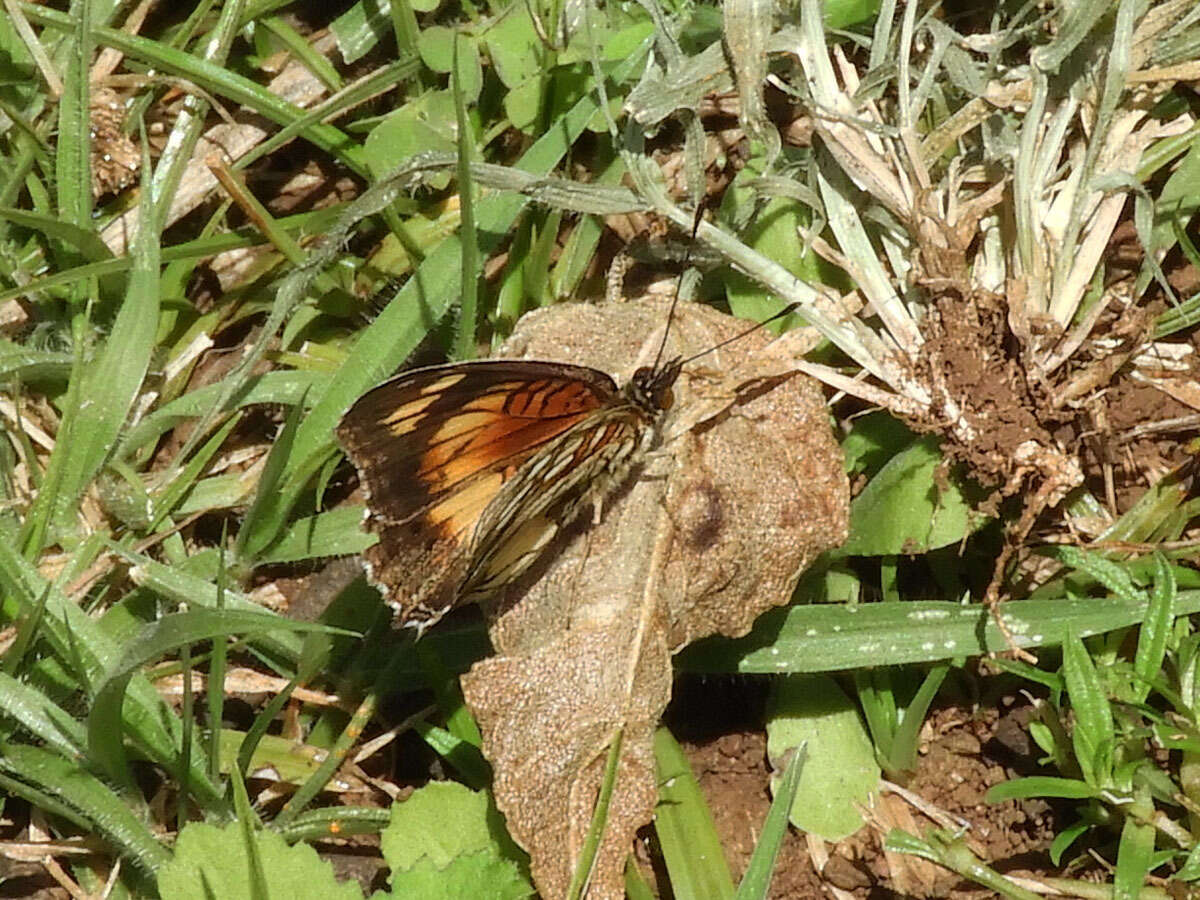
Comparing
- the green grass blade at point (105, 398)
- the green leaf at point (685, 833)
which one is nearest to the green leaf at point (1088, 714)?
the green leaf at point (685, 833)

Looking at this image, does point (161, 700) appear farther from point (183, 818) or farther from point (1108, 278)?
point (1108, 278)

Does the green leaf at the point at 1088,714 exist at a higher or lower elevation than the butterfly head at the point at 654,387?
lower

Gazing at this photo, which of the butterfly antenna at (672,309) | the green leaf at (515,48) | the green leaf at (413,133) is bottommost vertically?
the butterfly antenna at (672,309)

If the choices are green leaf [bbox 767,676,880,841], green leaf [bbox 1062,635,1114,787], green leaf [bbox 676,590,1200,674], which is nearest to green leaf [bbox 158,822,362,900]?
green leaf [bbox 676,590,1200,674]

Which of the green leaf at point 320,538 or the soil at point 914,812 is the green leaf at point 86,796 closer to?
the green leaf at point 320,538

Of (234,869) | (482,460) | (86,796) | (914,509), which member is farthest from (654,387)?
(86,796)

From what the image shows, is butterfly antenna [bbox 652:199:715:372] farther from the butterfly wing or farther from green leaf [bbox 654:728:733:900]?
green leaf [bbox 654:728:733:900]
